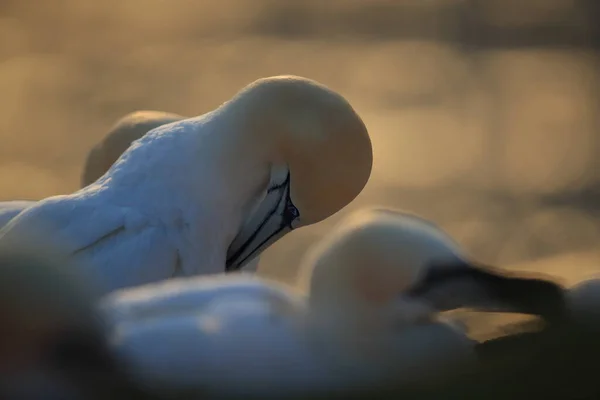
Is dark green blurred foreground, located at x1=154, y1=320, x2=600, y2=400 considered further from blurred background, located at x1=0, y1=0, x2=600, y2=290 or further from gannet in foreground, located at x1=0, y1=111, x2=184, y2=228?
blurred background, located at x1=0, y1=0, x2=600, y2=290

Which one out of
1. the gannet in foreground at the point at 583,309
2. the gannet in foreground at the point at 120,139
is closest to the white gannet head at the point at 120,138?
the gannet in foreground at the point at 120,139

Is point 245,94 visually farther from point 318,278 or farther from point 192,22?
point 192,22

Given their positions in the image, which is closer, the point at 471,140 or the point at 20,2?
the point at 471,140

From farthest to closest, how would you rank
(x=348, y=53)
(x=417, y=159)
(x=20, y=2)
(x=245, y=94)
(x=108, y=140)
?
(x=20, y=2) < (x=348, y=53) < (x=417, y=159) < (x=108, y=140) < (x=245, y=94)

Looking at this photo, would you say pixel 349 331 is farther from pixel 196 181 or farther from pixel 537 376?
pixel 196 181

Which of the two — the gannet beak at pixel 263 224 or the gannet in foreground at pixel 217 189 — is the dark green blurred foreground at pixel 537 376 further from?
the gannet beak at pixel 263 224

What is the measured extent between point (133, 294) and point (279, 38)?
2.40 metres

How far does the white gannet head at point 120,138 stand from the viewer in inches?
83.1

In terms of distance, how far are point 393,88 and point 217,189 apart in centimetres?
168

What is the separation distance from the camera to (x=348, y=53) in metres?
3.42

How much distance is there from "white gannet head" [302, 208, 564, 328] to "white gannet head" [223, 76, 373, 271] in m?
0.48

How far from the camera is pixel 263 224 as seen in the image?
1.71 meters

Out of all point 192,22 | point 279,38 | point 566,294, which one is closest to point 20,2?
point 192,22

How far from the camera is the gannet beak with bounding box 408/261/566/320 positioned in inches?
45.1
